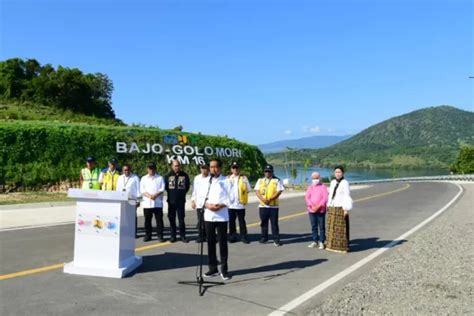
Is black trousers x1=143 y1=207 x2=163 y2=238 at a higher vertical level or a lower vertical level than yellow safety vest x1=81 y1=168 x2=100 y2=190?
lower

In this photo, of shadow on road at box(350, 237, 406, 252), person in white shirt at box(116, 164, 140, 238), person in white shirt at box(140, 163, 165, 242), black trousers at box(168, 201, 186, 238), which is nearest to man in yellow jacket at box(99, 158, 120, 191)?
person in white shirt at box(116, 164, 140, 238)

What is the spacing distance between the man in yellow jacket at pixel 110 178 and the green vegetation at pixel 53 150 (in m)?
13.7

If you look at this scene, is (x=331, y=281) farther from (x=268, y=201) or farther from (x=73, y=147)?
(x=73, y=147)

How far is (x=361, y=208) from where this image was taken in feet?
→ 68.5

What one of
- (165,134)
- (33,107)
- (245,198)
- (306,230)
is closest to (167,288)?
(245,198)

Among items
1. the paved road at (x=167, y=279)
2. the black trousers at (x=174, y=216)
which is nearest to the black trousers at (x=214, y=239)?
the paved road at (x=167, y=279)

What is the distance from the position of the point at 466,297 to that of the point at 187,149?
A: 2770cm

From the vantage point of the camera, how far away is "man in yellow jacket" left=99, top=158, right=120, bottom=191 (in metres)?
11.4

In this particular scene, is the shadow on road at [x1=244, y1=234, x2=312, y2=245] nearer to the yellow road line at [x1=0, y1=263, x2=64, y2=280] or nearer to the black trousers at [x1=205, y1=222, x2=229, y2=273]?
the black trousers at [x1=205, y1=222, x2=229, y2=273]

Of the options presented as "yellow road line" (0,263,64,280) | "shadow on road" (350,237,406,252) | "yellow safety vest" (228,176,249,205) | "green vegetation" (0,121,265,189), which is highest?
"green vegetation" (0,121,265,189)

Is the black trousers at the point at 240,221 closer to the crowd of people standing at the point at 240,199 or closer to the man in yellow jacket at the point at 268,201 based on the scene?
the crowd of people standing at the point at 240,199

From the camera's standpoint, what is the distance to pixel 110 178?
1144 centimetres

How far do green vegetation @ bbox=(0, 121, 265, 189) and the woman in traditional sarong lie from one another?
17.9 meters

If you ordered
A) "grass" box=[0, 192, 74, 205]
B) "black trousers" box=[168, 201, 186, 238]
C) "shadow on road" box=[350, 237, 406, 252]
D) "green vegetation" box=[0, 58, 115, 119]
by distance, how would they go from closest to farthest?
"shadow on road" box=[350, 237, 406, 252], "black trousers" box=[168, 201, 186, 238], "grass" box=[0, 192, 74, 205], "green vegetation" box=[0, 58, 115, 119]
